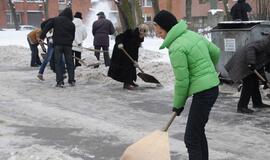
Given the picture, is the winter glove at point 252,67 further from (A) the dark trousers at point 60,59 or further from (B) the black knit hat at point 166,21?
(A) the dark trousers at point 60,59

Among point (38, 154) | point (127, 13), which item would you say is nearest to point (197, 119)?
point (38, 154)

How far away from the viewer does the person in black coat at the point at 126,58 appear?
36.3ft

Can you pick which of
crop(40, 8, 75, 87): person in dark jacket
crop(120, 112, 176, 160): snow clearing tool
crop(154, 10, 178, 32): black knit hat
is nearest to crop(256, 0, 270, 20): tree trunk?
crop(40, 8, 75, 87): person in dark jacket

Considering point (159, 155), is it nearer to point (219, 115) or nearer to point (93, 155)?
point (93, 155)

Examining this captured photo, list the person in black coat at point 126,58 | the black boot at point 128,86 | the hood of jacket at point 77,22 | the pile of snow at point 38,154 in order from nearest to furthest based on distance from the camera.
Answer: the pile of snow at point 38,154, the person in black coat at point 126,58, the black boot at point 128,86, the hood of jacket at point 77,22

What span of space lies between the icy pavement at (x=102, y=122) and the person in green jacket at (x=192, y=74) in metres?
1.06

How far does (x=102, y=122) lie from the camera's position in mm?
7844

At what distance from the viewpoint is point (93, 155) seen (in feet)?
19.5

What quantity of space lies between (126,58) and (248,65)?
3815 millimetres

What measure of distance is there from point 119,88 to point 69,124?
3.90 metres

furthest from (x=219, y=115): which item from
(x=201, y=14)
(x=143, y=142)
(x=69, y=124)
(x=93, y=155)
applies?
(x=201, y=14)

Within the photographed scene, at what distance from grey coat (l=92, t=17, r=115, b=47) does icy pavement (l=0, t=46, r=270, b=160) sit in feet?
8.28

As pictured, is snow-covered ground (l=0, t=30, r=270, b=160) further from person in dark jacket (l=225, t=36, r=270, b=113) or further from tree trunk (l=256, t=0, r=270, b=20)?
tree trunk (l=256, t=0, r=270, b=20)

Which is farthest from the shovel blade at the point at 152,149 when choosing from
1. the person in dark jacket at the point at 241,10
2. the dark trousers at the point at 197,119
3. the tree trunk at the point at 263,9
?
the tree trunk at the point at 263,9
